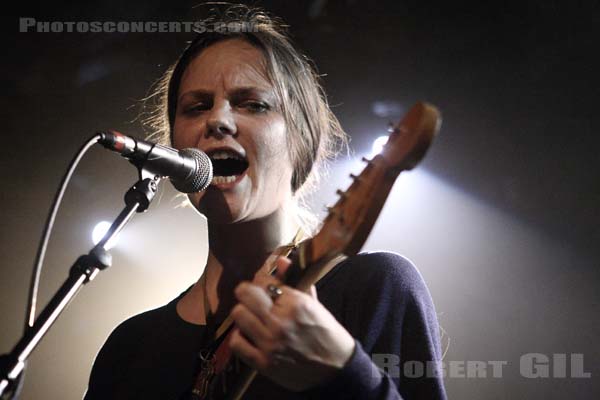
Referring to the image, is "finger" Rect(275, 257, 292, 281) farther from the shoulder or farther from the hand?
the shoulder

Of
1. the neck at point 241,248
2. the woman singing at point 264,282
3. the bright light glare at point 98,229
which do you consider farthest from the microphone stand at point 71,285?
the bright light glare at point 98,229

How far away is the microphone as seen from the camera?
117 cm

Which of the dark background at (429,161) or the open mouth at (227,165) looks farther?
the dark background at (429,161)

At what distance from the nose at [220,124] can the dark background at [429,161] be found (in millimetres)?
2073

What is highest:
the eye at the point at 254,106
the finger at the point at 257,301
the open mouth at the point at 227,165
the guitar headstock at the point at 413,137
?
the eye at the point at 254,106

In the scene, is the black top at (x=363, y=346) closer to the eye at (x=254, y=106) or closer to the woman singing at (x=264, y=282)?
the woman singing at (x=264, y=282)

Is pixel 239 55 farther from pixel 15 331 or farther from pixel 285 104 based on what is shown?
pixel 15 331

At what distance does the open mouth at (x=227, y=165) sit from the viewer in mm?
1633

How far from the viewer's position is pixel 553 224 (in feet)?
11.5

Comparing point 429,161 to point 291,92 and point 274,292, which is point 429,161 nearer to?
point 291,92

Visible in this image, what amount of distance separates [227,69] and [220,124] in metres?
0.25

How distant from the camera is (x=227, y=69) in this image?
1.81 metres

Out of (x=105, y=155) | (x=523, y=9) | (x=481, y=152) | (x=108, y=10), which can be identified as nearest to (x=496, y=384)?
(x=481, y=152)

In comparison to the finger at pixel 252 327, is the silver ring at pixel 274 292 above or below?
above
